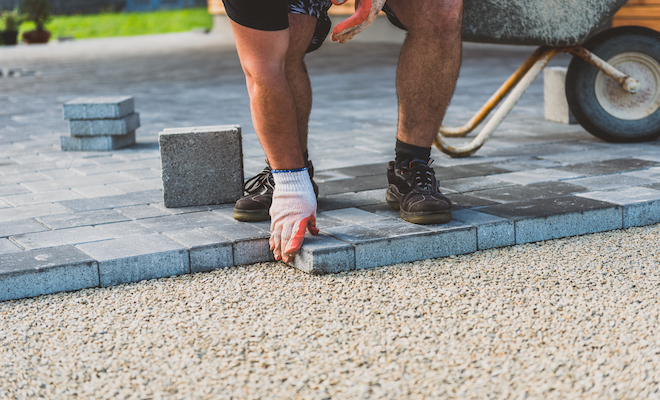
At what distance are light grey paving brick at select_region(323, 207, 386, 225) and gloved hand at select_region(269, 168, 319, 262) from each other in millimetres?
249

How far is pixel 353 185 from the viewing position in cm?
339

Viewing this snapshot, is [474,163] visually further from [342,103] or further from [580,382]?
[342,103]

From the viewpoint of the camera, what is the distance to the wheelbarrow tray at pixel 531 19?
12.0 ft

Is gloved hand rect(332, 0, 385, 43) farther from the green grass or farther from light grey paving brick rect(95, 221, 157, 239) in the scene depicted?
the green grass

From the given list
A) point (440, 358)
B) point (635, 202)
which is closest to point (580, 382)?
point (440, 358)

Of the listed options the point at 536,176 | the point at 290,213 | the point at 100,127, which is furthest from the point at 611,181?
the point at 100,127

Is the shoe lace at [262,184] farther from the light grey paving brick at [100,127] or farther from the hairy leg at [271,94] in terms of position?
the light grey paving brick at [100,127]

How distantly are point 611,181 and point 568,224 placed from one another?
581 millimetres

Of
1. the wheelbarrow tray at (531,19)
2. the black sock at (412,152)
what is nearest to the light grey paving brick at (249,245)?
the black sock at (412,152)

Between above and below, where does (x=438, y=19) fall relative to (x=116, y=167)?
above

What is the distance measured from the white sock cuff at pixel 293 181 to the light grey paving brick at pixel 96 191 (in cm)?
110

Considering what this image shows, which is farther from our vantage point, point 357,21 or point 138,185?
point 138,185

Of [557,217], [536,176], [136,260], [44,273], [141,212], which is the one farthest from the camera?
[536,176]

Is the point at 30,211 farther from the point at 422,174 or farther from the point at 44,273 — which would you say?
the point at 422,174
